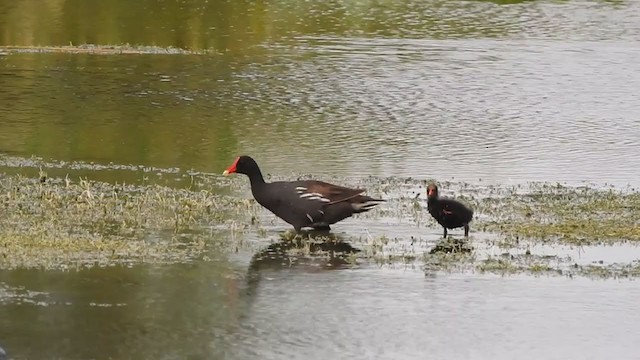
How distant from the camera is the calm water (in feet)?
36.4

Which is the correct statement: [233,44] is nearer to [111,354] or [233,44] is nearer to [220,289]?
[220,289]

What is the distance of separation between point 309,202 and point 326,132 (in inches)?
289

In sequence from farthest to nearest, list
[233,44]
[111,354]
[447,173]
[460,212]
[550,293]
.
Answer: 1. [233,44]
2. [447,173]
3. [460,212]
4. [550,293]
5. [111,354]

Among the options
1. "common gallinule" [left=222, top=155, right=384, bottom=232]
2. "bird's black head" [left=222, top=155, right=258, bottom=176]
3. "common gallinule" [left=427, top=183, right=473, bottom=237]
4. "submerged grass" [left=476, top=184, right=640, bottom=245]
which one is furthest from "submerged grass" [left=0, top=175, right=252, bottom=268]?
"submerged grass" [left=476, top=184, right=640, bottom=245]

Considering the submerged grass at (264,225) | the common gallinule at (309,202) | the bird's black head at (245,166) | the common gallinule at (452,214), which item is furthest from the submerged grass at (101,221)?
the common gallinule at (452,214)

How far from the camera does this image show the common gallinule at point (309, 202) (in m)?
14.7

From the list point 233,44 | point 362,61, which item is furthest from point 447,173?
point 233,44

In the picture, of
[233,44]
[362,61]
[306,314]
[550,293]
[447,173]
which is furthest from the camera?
[233,44]

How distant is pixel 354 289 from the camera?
12461mm

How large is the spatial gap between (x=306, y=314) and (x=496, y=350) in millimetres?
1641

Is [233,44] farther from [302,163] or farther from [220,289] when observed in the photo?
[220,289]

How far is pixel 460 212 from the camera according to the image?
14.4m

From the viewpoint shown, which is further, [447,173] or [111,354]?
[447,173]

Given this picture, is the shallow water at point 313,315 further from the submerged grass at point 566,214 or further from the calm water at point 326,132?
the submerged grass at point 566,214
